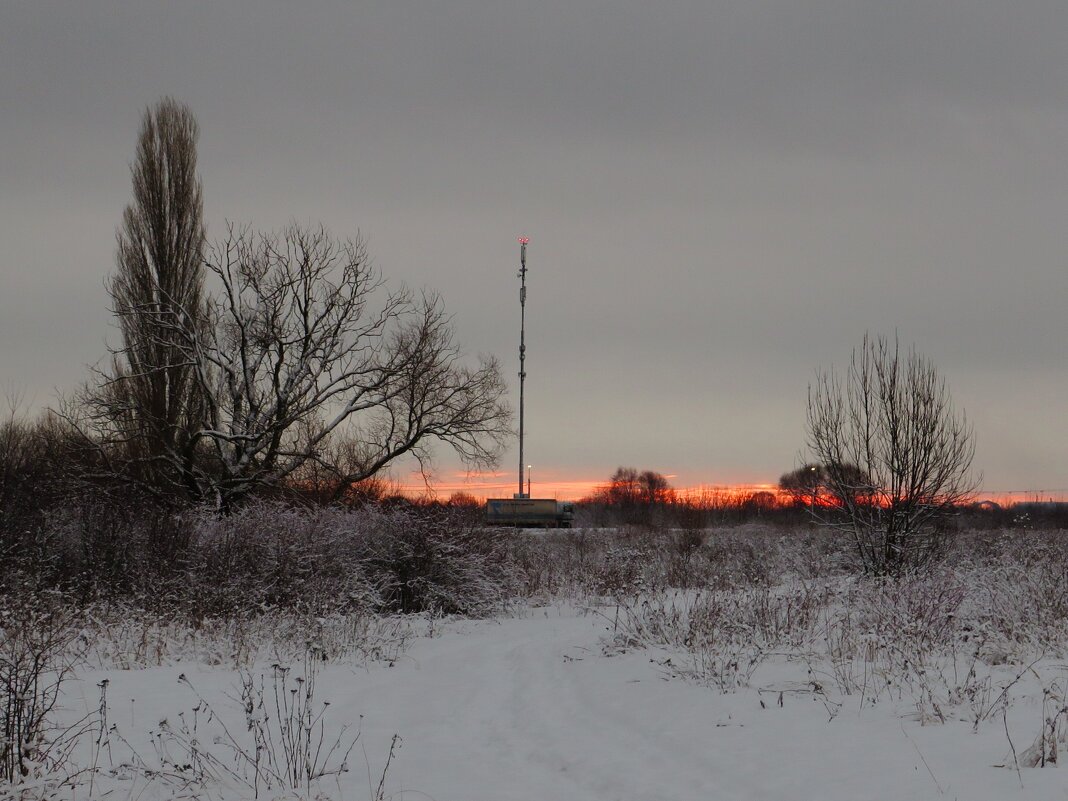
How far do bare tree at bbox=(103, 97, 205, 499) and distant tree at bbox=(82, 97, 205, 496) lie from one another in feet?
0.09

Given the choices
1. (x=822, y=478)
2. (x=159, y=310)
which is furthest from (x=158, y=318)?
(x=822, y=478)

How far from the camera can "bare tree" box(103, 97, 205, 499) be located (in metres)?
22.5

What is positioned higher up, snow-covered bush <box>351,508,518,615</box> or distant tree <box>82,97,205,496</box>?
distant tree <box>82,97,205,496</box>

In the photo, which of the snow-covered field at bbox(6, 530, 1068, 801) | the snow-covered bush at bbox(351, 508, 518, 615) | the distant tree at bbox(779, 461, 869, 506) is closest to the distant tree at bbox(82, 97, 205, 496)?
the snow-covered bush at bbox(351, 508, 518, 615)

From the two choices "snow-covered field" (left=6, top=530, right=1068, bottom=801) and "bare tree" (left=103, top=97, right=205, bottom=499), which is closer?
"snow-covered field" (left=6, top=530, right=1068, bottom=801)

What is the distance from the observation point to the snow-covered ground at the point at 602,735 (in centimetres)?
516

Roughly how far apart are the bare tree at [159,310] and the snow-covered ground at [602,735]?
14820 mm

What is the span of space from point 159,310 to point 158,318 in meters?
0.23

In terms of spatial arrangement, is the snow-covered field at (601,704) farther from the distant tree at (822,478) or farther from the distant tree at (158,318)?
the distant tree at (158,318)

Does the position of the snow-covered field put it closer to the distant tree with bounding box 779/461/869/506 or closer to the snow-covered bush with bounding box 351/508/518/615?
the snow-covered bush with bounding box 351/508/518/615

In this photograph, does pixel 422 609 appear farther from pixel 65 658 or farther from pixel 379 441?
pixel 379 441

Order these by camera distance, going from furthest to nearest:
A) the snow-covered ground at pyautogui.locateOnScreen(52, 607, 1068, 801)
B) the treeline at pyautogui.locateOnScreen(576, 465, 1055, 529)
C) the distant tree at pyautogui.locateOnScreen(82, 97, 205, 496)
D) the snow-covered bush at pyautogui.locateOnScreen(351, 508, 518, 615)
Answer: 1. the treeline at pyautogui.locateOnScreen(576, 465, 1055, 529)
2. the distant tree at pyautogui.locateOnScreen(82, 97, 205, 496)
3. the snow-covered bush at pyautogui.locateOnScreen(351, 508, 518, 615)
4. the snow-covered ground at pyautogui.locateOnScreen(52, 607, 1068, 801)

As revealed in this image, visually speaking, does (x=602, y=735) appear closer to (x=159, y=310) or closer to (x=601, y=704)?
(x=601, y=704)

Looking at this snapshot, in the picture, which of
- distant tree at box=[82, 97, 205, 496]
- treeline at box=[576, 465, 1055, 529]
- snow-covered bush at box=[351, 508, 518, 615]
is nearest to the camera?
snow-covered bush at box=[351, 508, 518, 615]
